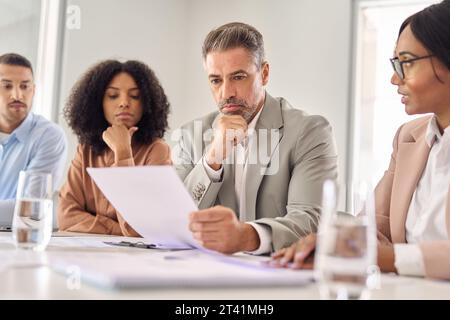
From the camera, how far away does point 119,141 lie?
2314 millimetres

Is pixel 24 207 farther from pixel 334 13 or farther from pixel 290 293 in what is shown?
pixel 334 13

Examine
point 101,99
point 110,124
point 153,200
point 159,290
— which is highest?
point 101,99

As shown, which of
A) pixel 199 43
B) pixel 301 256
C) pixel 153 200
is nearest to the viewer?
pixel 301 256

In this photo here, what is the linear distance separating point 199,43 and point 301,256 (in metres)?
4.58

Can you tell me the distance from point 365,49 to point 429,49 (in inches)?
125

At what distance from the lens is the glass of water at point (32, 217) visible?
124cm

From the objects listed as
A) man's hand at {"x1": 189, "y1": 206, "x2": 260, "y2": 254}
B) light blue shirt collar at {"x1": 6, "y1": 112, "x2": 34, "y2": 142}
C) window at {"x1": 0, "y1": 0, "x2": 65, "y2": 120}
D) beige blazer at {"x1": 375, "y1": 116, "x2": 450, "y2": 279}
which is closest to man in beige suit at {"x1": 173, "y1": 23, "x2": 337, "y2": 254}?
beige blazer at {"x1": 375, "y1": 116, "x2": 450, "y2": 279}

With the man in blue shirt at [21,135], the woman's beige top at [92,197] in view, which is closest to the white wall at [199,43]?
the man in blue shirt at [21,135]

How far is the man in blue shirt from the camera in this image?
132 inches

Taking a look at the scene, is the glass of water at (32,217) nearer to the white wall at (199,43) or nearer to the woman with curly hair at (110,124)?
the woman with curly hair at (110,124)

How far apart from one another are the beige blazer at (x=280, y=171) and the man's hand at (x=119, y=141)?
450 mm

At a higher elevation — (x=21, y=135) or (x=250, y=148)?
(x=21, y=135)

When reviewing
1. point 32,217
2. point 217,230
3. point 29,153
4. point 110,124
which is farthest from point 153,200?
point 29,153

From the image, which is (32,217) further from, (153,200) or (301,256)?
(301,256)
